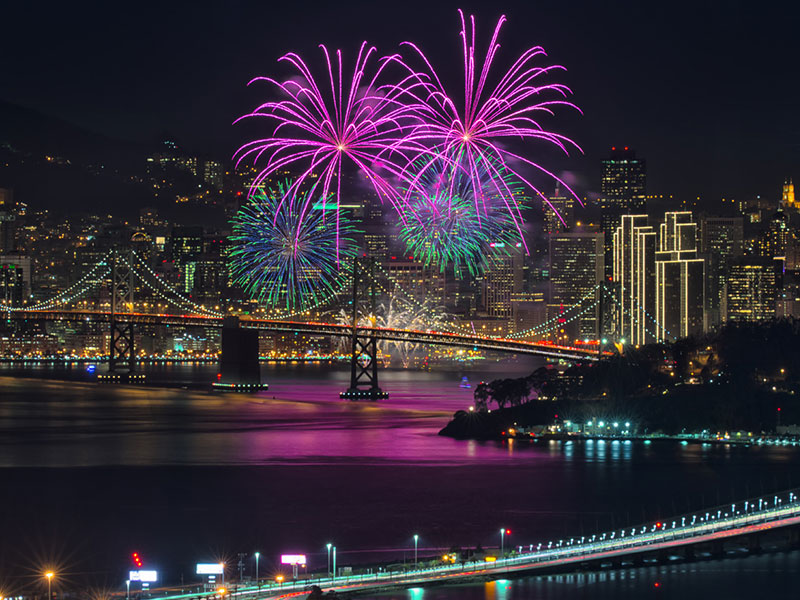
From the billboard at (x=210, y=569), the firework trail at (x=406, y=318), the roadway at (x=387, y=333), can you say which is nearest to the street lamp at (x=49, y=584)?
the billboard at (x=210, y=569)

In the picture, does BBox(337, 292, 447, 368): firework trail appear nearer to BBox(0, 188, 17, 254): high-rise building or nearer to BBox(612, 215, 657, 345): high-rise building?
BBox(612, 215, 657, 345): high-rise building

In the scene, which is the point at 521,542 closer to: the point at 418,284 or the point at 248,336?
the point at 248,336

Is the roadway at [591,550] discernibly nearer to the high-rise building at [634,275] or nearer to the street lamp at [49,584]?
the street lamp at [49,584]

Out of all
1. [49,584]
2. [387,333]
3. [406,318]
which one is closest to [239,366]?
[387,333]

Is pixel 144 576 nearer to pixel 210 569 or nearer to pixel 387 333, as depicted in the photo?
pixel 210 569

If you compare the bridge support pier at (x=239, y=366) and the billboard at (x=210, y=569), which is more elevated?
the bridge support pier at (x=239, y=366)

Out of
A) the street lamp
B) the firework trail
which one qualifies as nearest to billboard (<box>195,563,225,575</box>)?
the street lamp

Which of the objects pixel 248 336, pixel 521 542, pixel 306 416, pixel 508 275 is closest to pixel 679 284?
pixel 508 275
